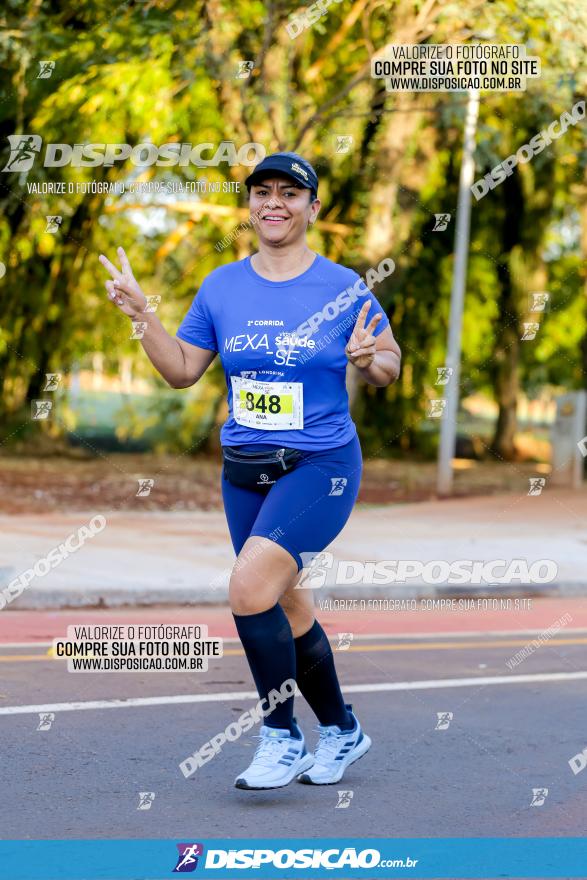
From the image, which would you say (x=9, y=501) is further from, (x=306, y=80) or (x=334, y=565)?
(x=306, y=80)

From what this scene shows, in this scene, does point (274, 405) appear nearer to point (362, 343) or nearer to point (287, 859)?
point (362, 343)

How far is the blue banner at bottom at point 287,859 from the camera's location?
4.29m

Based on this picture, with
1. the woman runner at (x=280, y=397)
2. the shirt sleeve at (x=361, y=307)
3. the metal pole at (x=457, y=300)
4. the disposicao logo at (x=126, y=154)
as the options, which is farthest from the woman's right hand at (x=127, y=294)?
the metal pole at (x=457, y=300)

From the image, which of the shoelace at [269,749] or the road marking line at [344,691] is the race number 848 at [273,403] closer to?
the shoelace at [269,749]

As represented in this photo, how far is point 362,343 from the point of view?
4.80 meters

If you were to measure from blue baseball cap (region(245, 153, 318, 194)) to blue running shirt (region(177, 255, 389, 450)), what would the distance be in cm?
29

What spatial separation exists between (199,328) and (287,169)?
2.11 feet

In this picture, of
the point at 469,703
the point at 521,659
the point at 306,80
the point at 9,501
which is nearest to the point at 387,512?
the point at 9,501

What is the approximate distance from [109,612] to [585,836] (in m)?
5.57

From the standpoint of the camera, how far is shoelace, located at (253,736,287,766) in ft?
16.6

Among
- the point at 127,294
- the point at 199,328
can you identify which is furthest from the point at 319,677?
the point at 127,294

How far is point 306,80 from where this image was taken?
20.1m

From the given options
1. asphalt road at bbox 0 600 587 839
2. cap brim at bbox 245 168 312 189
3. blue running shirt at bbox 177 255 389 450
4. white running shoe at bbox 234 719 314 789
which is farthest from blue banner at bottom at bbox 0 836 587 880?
cap brim at bbox 245 168 312 189

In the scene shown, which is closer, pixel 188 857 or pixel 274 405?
pixel 188 857
